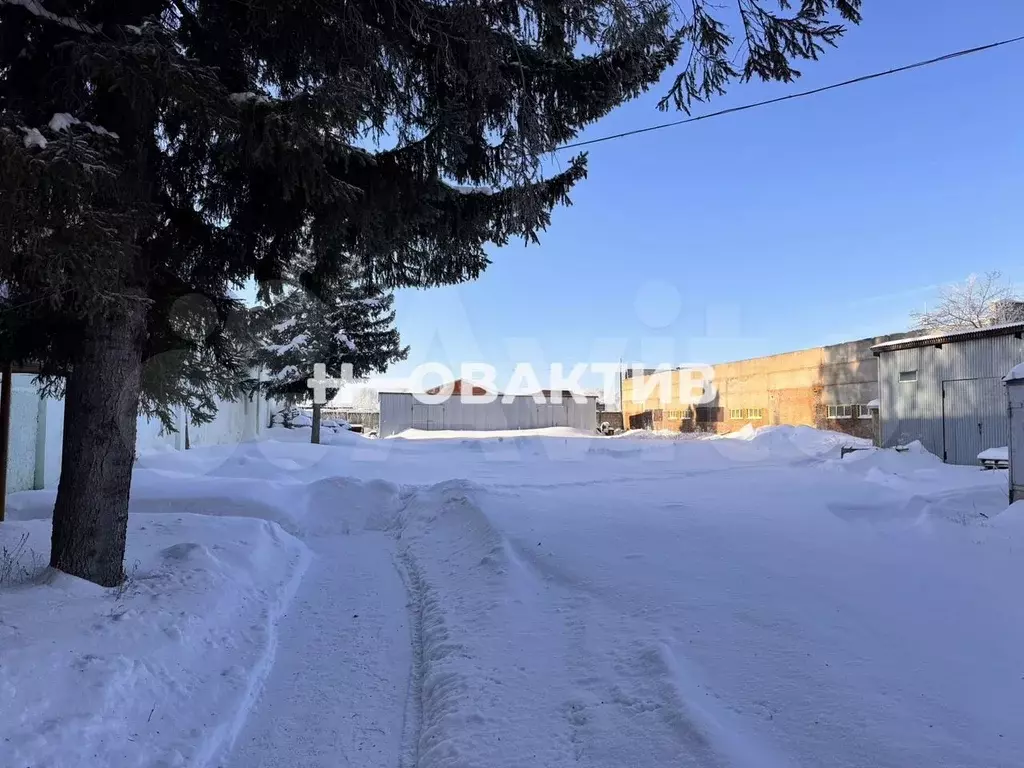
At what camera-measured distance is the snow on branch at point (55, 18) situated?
3727mm

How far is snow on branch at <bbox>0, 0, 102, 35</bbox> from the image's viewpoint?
147 inches

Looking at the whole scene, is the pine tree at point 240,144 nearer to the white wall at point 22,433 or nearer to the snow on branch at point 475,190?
the snow on branch at point 475,190

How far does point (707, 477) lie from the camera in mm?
12641

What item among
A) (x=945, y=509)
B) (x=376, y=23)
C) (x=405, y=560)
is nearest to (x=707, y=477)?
(x=945, y=509)

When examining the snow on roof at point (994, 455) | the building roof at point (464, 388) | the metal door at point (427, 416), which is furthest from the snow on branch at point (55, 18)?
the building roof at point (464, 388)

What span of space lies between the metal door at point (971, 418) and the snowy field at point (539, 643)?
23.6 feet

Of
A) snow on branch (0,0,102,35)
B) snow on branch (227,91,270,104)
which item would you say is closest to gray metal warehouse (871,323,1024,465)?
snow on branch (227,91,270,104)

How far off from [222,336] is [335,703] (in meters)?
3.77

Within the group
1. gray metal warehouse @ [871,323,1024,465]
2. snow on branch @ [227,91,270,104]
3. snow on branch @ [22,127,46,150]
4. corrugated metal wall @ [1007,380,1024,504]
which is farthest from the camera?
gray metal warehouse @ [871,323,1024,465]

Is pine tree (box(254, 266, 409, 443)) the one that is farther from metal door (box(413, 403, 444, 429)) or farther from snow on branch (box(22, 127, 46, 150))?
snow on branch (box(22, 127, 46, 150))

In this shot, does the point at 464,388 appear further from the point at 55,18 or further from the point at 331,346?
the point at 55,18

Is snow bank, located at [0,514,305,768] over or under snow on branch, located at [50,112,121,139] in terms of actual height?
under

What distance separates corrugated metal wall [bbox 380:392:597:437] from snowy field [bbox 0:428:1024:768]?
28.6 meters

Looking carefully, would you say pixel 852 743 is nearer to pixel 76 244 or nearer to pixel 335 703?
pixel 335 703
